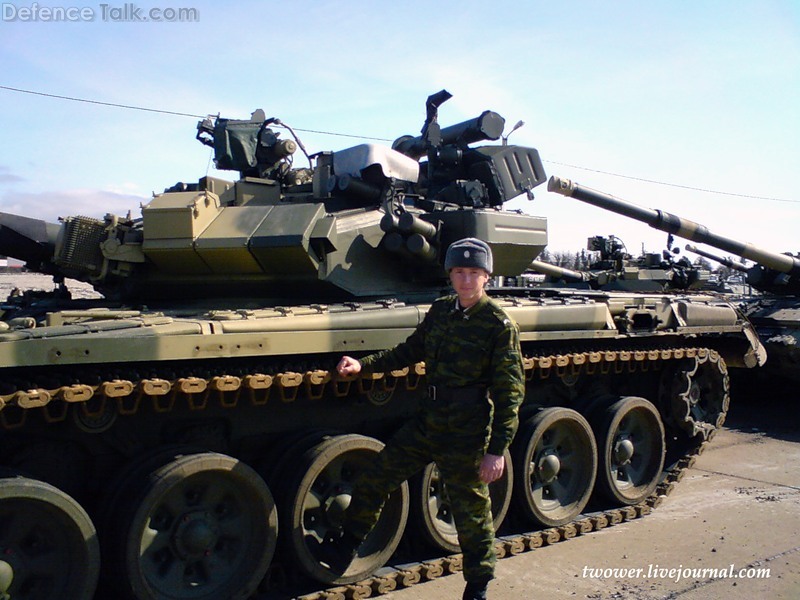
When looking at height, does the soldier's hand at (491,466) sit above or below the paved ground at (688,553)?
above

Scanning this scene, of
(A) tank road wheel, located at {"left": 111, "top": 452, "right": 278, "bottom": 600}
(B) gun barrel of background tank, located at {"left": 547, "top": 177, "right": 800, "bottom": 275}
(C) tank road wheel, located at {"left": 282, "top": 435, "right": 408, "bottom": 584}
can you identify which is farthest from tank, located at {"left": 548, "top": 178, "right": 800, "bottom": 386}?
(A) tank road wheel, located at {"left": 111, "top": 452, "right": 278, "bottom": 600}

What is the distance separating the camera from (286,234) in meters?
6.47

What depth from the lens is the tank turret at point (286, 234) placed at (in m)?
6.68

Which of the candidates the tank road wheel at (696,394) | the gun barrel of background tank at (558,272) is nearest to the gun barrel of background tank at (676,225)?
the gun barrel of background tank at (558,272)

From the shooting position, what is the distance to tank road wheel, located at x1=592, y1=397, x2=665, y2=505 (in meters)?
7.83

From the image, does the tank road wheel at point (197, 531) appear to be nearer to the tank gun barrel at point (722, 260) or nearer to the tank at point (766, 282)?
the tank at point (766, 282)

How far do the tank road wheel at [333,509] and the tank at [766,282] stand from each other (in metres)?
6.42

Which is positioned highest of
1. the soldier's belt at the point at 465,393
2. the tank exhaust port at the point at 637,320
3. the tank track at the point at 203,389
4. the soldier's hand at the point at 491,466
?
the tank exhaust port at the point at 637,320

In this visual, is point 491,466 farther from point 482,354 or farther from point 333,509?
point 333,509

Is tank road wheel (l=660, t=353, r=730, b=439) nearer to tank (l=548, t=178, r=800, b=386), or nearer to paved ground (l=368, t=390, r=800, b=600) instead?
paved ground (l=368, t=390, r=800, b=600)

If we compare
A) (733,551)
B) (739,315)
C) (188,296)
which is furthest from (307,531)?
(739,315)

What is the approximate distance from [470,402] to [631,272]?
13402 mm

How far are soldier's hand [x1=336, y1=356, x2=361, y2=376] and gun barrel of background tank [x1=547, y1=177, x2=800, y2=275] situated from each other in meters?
6.60

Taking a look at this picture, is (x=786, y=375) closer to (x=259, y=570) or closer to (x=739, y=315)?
(x=739, y=315)
